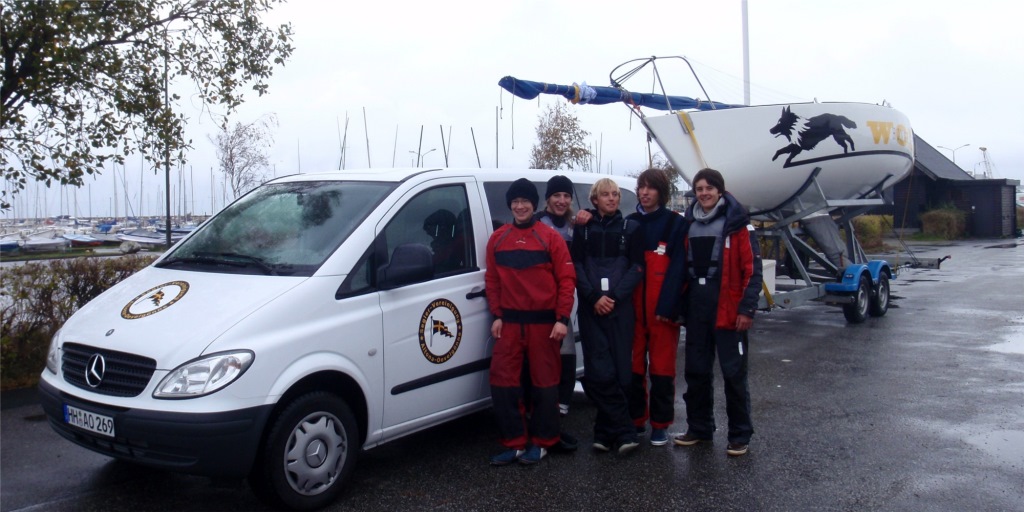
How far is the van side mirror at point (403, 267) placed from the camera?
4730 millimetres

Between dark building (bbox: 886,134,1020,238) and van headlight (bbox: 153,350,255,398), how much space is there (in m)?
35.2

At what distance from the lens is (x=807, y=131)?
34.5ft

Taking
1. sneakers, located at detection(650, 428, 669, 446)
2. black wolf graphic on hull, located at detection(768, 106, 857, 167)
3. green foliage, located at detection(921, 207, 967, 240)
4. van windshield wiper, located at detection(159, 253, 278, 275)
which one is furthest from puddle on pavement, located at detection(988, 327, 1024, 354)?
green foliage, located at detection(921, 207, 967, 240)

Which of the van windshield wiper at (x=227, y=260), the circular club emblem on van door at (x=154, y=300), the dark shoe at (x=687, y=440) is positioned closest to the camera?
the circular club emblem on van door at (x=154, y=300)

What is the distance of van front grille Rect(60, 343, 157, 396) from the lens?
4090 mm

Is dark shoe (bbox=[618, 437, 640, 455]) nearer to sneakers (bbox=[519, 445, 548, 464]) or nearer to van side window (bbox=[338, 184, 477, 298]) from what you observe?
sneakers (bbox=[519, 445, 548, 464])

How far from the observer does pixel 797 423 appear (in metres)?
6.25

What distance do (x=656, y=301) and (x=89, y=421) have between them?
347 centimetres

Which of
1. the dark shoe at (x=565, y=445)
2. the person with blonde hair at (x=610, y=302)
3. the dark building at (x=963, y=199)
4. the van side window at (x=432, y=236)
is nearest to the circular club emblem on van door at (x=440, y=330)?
the van side window at (x=432, y=236)

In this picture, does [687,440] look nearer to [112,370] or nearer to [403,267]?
[403,267]

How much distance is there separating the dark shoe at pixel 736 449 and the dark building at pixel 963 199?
1281 inches

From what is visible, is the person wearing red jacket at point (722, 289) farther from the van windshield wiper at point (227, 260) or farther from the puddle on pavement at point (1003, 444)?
the van windshield wiper at point (227, 260)

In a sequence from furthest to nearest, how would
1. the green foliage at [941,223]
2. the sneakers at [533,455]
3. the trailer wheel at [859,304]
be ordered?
1. the green foliage at [941,223]
2. the trailer wheel at [859,304]
3. the sneakers at [533,455]

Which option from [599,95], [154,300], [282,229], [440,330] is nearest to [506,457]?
[440,330]
